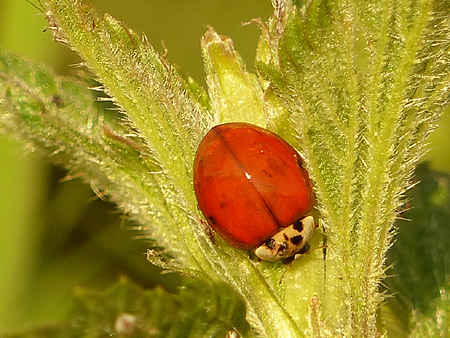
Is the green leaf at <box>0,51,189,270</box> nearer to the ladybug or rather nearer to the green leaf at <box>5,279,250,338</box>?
the ladybug

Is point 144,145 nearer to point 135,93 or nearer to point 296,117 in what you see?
point 135,93

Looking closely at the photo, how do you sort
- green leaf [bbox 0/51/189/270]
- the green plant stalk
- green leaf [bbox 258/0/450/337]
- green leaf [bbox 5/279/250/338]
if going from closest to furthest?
green leaf [bbox 5/279/250/338], green leaf [bbox 258/0/450/337], the green plant stalk, green leaf [bbox 0/51/189/270]

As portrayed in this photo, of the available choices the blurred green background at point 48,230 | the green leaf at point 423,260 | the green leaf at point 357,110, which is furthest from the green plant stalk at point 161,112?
the blurred green background at point 48,230

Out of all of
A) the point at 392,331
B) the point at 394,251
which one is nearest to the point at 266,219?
the point at 394,251

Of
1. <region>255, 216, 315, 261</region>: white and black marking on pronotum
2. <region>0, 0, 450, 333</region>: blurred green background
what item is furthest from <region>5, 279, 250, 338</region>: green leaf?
<region>0, 0, 450, 333</region>: blurred green background

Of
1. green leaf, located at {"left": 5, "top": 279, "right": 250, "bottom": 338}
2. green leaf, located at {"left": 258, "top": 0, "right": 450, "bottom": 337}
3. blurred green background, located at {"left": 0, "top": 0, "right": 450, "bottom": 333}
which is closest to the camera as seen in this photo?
green leaf, located at {"left": 5, "top": 279, "right": 250, "bottom": 338}

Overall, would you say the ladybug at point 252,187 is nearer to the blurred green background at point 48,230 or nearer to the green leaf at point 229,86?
the green leaf at point 229,86

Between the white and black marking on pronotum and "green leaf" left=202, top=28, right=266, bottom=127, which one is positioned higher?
"green leaf" left=202, top=28, right=266, bottom=127

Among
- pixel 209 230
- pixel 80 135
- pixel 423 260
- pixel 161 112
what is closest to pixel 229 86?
pixel 161 112

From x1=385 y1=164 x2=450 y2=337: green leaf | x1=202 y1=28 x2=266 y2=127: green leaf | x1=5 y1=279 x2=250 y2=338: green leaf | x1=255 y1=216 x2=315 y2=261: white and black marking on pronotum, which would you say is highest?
x1=202 y1=28 x2=266 y2=127: green leaf
